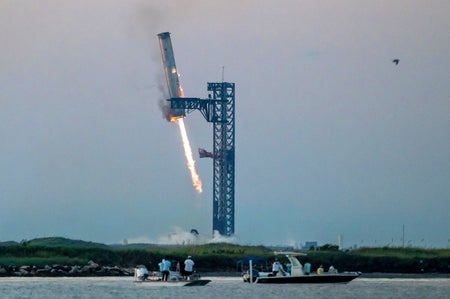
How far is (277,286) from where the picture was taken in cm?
10638

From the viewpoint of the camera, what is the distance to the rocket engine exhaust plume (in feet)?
486

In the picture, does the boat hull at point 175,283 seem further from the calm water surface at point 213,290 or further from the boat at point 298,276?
the boat at point 298,276

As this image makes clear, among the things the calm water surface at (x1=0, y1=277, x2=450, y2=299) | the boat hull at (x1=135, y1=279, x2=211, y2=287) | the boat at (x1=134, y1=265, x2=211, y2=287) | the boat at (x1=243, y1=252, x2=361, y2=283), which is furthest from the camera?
the boat at (x1=243, y1=252, x2=361, y2=283)

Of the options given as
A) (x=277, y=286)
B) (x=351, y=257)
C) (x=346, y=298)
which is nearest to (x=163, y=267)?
(x=277, y=286)

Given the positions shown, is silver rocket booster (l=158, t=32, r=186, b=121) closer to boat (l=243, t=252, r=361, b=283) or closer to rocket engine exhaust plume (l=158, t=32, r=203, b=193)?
rocket engine exhaust plume (l=158, t=32, r=203, b=193)

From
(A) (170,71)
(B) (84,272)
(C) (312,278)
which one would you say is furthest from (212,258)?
(A) (170,71)

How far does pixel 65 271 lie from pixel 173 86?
123ft

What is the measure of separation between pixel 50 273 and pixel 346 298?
101 feet

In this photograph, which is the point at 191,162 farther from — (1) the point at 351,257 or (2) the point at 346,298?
(2) the point at 346,298

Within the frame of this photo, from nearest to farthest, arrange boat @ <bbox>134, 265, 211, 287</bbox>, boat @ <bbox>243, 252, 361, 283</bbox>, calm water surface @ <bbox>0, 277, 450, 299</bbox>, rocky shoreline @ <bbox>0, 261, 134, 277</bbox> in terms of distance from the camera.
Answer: calm water surface @ <bbox>0, 277, 450, 299</bbox>
boat @ <bbox>134, 265, 211, 287</bbox>
boat @ <bbox>243, 252, 361, 283</bbox>
rocky shoreline @ <bbox>0, 261, 134, 277</bbox>

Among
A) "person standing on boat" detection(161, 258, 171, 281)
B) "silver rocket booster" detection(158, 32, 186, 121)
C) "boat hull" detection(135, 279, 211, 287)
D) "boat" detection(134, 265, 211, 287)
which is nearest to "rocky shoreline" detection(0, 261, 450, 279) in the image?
"boat" detection(134, 265, 211, 287)

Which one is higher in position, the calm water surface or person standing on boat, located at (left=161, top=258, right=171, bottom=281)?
person standing on boat, located at (left=161, top=258, right=171, bottom=281)

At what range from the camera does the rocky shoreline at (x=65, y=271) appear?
119375 millimetres

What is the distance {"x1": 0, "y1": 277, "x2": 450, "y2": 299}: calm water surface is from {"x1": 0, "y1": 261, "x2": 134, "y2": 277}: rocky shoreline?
450 cm
